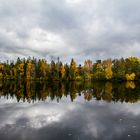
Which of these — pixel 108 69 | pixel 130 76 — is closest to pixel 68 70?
pixel 108 69

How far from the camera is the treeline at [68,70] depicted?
468 feet

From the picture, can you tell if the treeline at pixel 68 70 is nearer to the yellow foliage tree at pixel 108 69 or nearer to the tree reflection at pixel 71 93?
the yellow foliage tree at pixel 108 69

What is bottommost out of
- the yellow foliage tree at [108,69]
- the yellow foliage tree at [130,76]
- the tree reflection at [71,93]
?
the tree reflection at [71,93]

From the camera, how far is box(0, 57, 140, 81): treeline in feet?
468

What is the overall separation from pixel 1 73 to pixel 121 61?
65672 mm

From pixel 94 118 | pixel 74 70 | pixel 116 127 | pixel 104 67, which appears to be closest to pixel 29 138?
pixel 116 127

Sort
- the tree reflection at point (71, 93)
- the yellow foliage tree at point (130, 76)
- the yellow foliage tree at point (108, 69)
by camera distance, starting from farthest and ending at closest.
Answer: the yellow foliage tree at point (108, 69) → the yellow foliage tree at point (130, 76) → the tree reflection at point (71, 93)

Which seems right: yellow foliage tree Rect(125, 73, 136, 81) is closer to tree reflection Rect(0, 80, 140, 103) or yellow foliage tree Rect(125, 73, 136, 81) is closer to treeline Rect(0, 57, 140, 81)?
treeline Rect(0, 57, 140, 81)

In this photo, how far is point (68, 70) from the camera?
143 m

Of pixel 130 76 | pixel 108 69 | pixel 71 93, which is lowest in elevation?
pixel 71 93

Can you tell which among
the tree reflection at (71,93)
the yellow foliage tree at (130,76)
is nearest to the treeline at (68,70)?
the yellow foliage tree at (130,76)

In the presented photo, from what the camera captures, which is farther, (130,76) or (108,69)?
(108,69)

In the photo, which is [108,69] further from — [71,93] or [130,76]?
[71,93]

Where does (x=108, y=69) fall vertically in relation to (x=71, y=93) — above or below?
above
